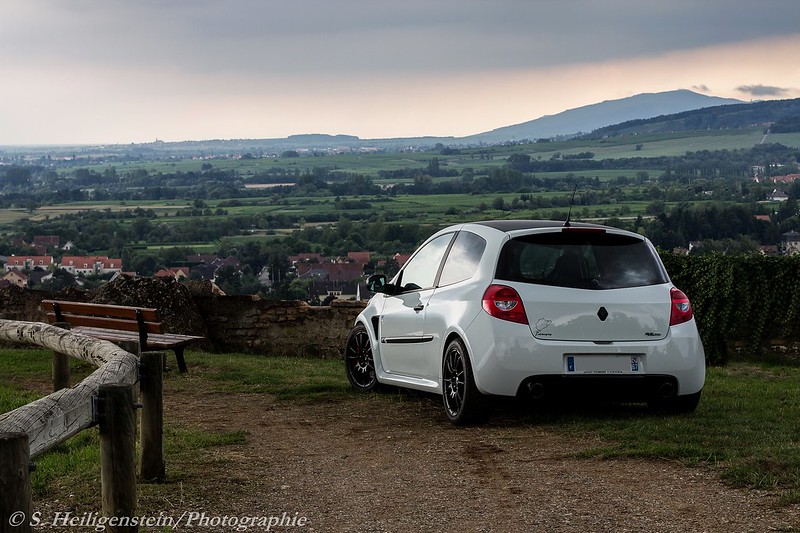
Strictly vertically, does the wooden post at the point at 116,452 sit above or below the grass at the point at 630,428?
above

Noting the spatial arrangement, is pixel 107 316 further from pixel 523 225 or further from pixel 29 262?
pixel 29 262

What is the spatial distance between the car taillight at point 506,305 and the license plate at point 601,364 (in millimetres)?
458

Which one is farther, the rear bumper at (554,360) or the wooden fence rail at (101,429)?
the rear bumper at (554,360)

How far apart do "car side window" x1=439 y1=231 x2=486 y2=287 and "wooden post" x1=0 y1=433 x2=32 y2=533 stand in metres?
5.26

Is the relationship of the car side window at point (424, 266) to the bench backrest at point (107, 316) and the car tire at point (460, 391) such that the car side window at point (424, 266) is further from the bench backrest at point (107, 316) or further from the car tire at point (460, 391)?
the bench backrest at point (107, 316)

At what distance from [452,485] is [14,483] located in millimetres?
3208

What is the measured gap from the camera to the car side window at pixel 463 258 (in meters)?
8.90

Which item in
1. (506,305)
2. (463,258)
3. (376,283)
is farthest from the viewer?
(376,283)

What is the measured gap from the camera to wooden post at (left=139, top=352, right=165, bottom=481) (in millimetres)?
6598

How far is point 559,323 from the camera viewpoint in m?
8.20

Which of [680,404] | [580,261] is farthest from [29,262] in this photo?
[680,404]

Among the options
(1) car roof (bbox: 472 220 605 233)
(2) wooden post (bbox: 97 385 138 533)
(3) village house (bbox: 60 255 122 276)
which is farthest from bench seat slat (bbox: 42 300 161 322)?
(3) village house (bbox: 60 255 122 276)

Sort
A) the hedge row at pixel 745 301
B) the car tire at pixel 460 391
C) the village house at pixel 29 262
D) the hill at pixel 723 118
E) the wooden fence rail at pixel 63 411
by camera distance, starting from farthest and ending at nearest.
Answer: the hill at pixel 723 118 → the village house at pixel 29 262 → the hedge row at pixel 745 301 → the car tire at pixel 460 391 → the wooden fence rail at pixel 63 411
